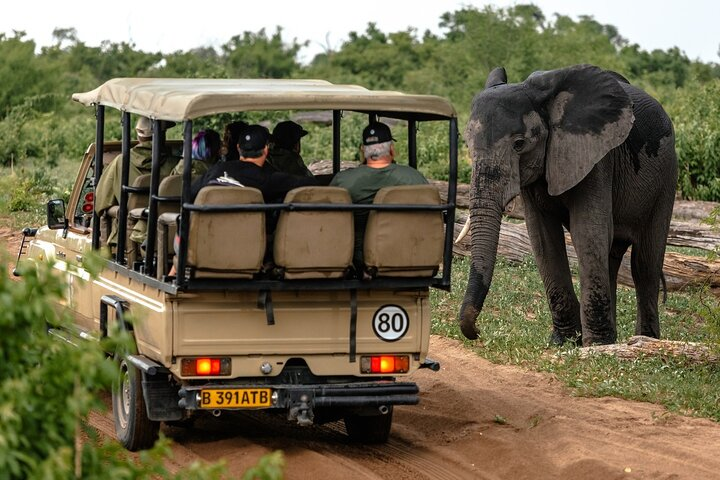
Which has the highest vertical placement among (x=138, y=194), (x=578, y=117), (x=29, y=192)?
(x=578, y=117)

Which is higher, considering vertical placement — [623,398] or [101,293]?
[101,293]

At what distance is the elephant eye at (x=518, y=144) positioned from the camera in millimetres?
11141

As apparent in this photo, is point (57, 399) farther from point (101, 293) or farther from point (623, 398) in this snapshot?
point (623, 398)

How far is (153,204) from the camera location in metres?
7.75

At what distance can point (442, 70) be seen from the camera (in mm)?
41125

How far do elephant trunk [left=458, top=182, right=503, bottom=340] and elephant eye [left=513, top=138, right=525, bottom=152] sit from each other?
53cm

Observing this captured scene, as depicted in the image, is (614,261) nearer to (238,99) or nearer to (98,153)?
(98,153)

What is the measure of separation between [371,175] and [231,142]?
1447mm

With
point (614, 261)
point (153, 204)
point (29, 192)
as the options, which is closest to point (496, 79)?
point (614, 261)

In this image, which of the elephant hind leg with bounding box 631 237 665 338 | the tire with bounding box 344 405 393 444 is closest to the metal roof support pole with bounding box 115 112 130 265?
the tire with bounding box 344 405 393 444

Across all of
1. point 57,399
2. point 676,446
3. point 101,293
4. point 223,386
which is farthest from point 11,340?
point 676,446

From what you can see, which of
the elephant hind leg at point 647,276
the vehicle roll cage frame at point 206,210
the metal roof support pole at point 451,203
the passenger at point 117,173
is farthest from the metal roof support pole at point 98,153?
the elephant hind leg at point 647,276

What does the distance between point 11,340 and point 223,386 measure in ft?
9.82

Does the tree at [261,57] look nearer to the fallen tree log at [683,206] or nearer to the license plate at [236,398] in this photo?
the fallen tree log at [683,206]
